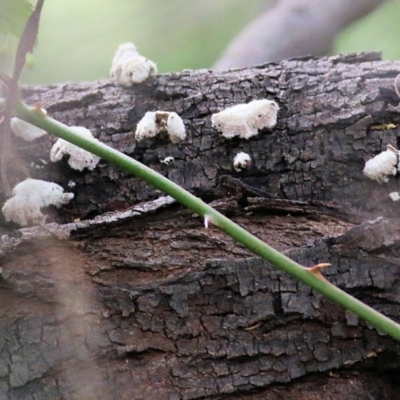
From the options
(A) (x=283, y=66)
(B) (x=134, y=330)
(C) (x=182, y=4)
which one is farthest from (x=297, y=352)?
(C) (x=182, y=4)

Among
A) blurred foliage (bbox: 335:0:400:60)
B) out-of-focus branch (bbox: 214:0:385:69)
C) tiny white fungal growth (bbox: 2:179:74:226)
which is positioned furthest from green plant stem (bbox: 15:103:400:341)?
blurred foliage (bbox: 335:0:400:60)

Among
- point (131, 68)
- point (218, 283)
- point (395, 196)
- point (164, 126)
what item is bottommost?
point (218, 283)

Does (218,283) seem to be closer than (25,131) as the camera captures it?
Yes

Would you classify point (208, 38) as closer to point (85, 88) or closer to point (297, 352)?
point (85, 88)

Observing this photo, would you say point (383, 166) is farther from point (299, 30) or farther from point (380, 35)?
point (380, 35)

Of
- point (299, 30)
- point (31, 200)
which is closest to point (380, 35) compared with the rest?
point (299, 30)

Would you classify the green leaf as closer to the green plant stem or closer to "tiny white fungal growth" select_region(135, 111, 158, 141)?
the green plant stem
